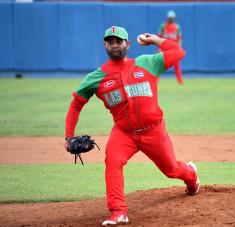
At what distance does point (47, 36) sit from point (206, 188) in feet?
58.0

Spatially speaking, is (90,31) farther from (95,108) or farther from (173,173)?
(173,173)

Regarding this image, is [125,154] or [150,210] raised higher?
[125,154]

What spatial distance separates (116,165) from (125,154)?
0.63ft

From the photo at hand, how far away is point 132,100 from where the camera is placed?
773 cm

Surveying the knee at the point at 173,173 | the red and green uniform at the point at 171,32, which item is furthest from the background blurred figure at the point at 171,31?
the knee at the point at 173,173

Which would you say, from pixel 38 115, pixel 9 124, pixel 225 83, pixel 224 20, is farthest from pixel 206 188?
pixel 224 20

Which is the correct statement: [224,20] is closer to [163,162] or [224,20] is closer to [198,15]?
[198,15]

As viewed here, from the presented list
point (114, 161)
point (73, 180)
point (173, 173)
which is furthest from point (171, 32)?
point (114, 161)

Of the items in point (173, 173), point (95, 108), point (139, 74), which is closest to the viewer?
point (139, 74)

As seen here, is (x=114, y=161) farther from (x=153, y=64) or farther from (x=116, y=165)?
(x=153, y=64)

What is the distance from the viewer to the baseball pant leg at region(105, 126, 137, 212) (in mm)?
7574

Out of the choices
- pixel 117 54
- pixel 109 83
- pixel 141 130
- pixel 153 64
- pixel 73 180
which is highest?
pixel 117 54

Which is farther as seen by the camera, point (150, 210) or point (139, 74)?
point (150, 210)

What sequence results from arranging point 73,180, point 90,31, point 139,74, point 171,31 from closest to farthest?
point 139,74 < point 73,180 < point 171,31 < point 90,31
